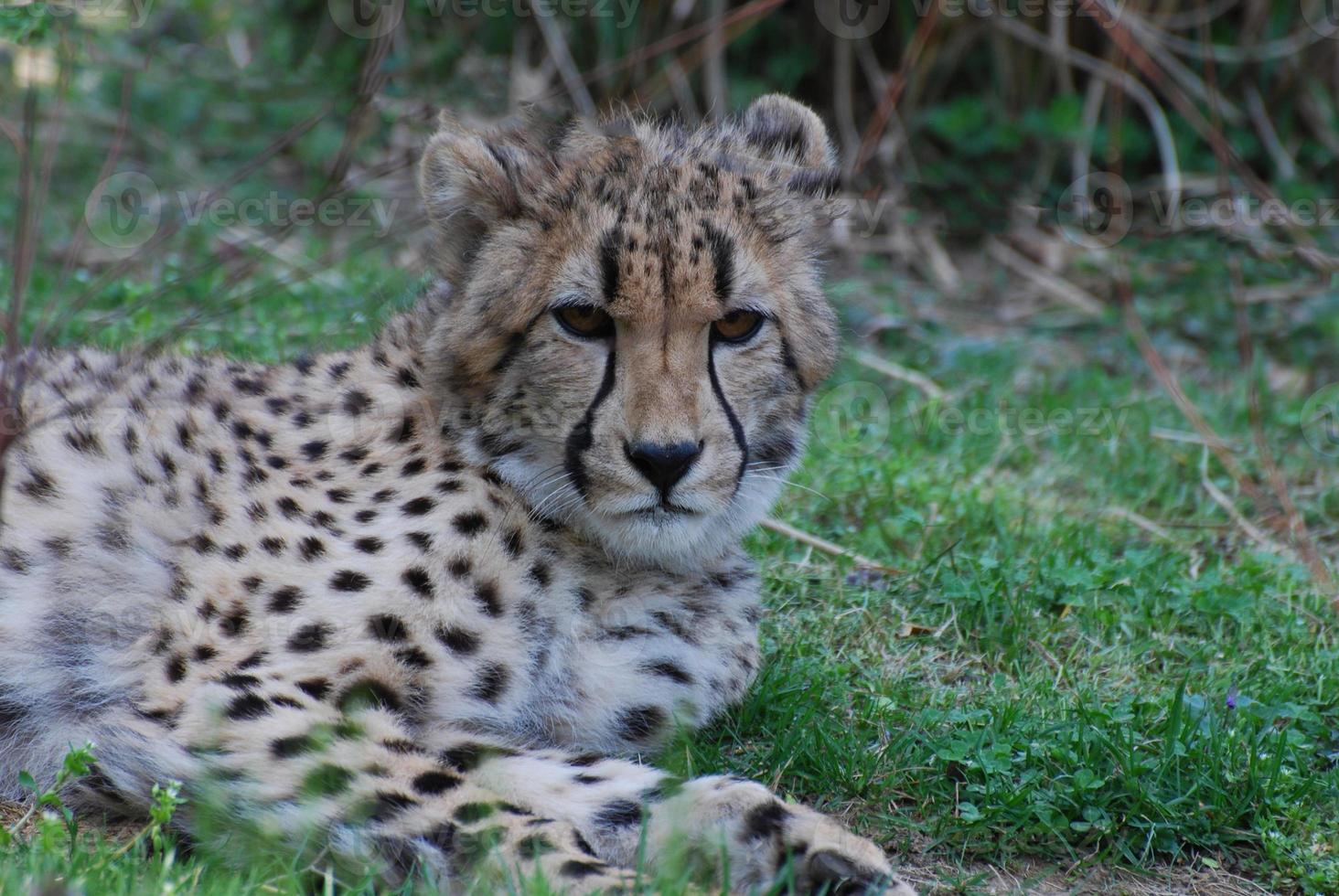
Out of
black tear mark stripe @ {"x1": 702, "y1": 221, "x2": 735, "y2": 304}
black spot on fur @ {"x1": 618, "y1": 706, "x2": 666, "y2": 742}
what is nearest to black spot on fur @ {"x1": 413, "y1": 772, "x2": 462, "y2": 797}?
black spot on fur @ {"x1": 618, "y1": 706, "x2": 666, "y2": 742}

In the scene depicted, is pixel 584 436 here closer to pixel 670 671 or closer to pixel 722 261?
pixel 722 261

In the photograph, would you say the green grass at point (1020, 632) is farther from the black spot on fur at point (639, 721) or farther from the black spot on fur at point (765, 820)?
the black spot on fur at point (765, 820)

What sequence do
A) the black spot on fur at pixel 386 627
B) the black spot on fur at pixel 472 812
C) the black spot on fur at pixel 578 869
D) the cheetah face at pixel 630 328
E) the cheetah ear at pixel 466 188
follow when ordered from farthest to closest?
the cheetah ear at pixel 466 188, the cheetah face at pixel 630 328, the black spot on fur at pixel 386 627, the black spot on fur at pixel 472 812, the black spot on fur at pixel 578 869

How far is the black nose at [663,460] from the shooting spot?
295cm

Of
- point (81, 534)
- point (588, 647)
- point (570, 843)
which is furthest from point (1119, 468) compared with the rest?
point (81, 534)

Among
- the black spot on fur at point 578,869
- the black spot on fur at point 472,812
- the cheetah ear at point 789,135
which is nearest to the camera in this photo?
the black spot on fur at point 578,869

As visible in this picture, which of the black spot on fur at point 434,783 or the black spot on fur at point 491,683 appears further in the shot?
the black spot on fur at point 491,683

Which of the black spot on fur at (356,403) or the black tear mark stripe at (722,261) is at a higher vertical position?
the black tear mark stripe at (722,261)

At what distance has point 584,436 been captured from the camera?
3088 mm

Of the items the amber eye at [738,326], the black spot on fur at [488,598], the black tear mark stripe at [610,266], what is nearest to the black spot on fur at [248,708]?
the black spot on fur at [488,598]

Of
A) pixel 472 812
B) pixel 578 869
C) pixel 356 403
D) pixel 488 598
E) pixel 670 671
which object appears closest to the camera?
pixel 578 869

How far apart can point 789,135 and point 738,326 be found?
0.79 m

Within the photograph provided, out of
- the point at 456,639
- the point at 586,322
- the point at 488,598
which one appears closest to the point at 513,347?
the point at 586,322

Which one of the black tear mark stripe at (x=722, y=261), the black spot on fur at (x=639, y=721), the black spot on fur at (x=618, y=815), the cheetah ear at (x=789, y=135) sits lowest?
the black spot on fur at (x=639, y=721)
